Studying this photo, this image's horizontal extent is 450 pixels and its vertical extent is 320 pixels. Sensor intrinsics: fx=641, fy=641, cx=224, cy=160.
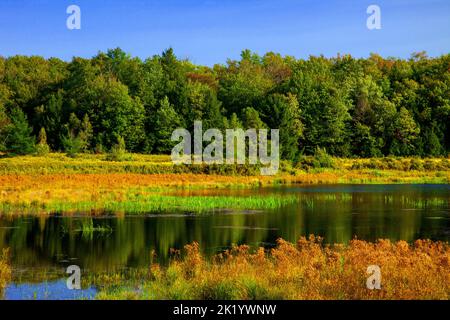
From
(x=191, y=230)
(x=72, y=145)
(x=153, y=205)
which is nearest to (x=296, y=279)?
(x=191, y=230)

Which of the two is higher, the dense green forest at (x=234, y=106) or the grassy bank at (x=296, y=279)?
the dense green forest at (x=234, y=106)

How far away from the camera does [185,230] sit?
29641mm

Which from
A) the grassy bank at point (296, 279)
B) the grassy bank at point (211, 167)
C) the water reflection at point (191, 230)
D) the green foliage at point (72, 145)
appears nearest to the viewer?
the grassy bank at point (296, 279)

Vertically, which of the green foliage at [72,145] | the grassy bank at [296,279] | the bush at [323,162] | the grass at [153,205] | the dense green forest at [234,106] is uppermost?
the dense green forest at [234,106]

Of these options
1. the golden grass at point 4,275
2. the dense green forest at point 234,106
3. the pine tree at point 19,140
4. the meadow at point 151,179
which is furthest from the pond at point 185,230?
the pine tree at point 19,140

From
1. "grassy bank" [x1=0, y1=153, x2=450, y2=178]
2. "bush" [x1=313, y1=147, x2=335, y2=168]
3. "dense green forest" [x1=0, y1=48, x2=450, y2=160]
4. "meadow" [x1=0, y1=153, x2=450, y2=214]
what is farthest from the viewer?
"dense green forest" [x1=0, y1=48, x2=450, y2=160]

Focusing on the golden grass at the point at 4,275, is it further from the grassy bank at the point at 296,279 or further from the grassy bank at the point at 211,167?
the grassy bank at the point at 211,167

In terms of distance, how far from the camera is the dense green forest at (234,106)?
89.3 metres

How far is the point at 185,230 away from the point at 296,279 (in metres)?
13.8

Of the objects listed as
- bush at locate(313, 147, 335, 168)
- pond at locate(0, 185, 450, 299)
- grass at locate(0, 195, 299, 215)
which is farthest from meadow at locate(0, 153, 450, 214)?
pond at locate(0, 185, 450, 299)

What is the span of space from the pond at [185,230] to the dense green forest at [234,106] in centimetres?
4224

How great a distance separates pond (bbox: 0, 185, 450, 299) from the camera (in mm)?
23047

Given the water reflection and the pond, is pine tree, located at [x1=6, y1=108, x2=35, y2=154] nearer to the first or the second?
the pond

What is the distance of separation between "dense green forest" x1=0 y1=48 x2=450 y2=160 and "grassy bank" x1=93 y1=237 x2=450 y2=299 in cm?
6041
